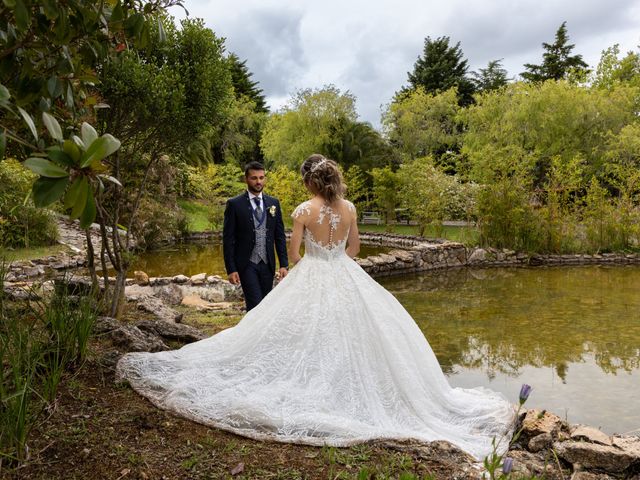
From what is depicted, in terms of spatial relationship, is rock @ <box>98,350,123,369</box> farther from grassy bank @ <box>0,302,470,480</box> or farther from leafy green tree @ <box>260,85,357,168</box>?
leafy green tree @ <box>260,85,357,168</box>

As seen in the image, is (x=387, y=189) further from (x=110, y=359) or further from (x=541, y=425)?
(x=110, y=359)

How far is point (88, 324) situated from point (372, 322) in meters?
1.91

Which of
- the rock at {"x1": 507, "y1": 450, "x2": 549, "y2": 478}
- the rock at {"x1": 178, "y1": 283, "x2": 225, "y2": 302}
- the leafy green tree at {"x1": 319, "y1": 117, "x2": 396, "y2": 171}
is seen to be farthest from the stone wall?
the leafy green tree at {"x1": 319, "y1": 117, "x2": 396, "y2": 171}

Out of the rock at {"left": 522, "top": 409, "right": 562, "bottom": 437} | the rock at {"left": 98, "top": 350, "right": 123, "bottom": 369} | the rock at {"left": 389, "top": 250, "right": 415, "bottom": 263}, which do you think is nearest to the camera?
the rock at {"left": 522, "top": 409, "right": 562, "bottom": 437}

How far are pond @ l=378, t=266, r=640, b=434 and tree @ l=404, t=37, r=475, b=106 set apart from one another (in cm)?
2809

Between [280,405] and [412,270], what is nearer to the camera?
[280,405]

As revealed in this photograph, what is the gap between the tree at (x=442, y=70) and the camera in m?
36.8

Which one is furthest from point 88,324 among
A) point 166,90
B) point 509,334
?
point 509,334

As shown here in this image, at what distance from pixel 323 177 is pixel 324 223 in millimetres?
358

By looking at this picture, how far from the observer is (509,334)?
6.83 meters

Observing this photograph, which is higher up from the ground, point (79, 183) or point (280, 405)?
point (79, 183)

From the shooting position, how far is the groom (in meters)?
4.78

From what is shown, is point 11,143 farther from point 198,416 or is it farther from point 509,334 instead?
point 509,334

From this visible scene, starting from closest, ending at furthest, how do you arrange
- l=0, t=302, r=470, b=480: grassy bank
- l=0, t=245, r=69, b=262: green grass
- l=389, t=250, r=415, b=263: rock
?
l=0, t=302, r=470, b=480: grassy bank < l=0, t=245, r=69, b=262: green grass < l=389, t=250, r=415, b=263: rock
